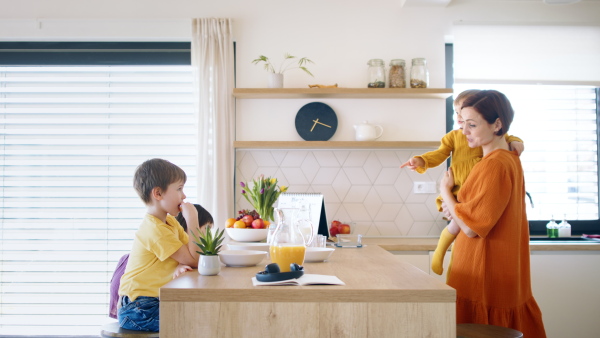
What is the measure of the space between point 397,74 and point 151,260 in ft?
7.92

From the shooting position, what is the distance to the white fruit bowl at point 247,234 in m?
3.45

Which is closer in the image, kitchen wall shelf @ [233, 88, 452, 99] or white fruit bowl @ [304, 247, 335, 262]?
white fruit bowl @ [304, 247, 335, 262]

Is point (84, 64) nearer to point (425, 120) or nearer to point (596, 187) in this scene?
point (425, 120)

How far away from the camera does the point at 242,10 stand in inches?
173

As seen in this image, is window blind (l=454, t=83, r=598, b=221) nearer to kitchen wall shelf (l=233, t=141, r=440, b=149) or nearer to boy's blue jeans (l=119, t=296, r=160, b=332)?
kitchen wall shelf (l=233, t=141, r=440, b=149)

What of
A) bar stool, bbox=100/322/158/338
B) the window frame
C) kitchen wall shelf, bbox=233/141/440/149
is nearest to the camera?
bar stool, bbox=100/322/158/338

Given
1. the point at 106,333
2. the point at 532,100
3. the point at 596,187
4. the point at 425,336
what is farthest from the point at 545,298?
the point at 106,333

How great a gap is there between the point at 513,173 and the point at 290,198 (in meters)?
1.81

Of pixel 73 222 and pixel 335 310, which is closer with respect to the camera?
pixel 335 310

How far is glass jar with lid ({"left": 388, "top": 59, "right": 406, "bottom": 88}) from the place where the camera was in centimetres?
421

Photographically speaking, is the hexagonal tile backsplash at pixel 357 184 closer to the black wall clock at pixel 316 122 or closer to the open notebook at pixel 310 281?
the black wall clock at pixel 316 122

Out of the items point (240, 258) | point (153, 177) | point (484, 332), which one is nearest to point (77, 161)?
point (153, 177)

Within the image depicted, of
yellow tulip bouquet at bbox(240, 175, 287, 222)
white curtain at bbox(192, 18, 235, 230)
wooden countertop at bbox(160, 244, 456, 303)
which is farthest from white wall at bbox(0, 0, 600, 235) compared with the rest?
wooden countertop at bbox(160, 244, 456, 303)

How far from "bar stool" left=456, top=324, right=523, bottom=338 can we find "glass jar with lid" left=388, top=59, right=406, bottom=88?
2239 millimetres
